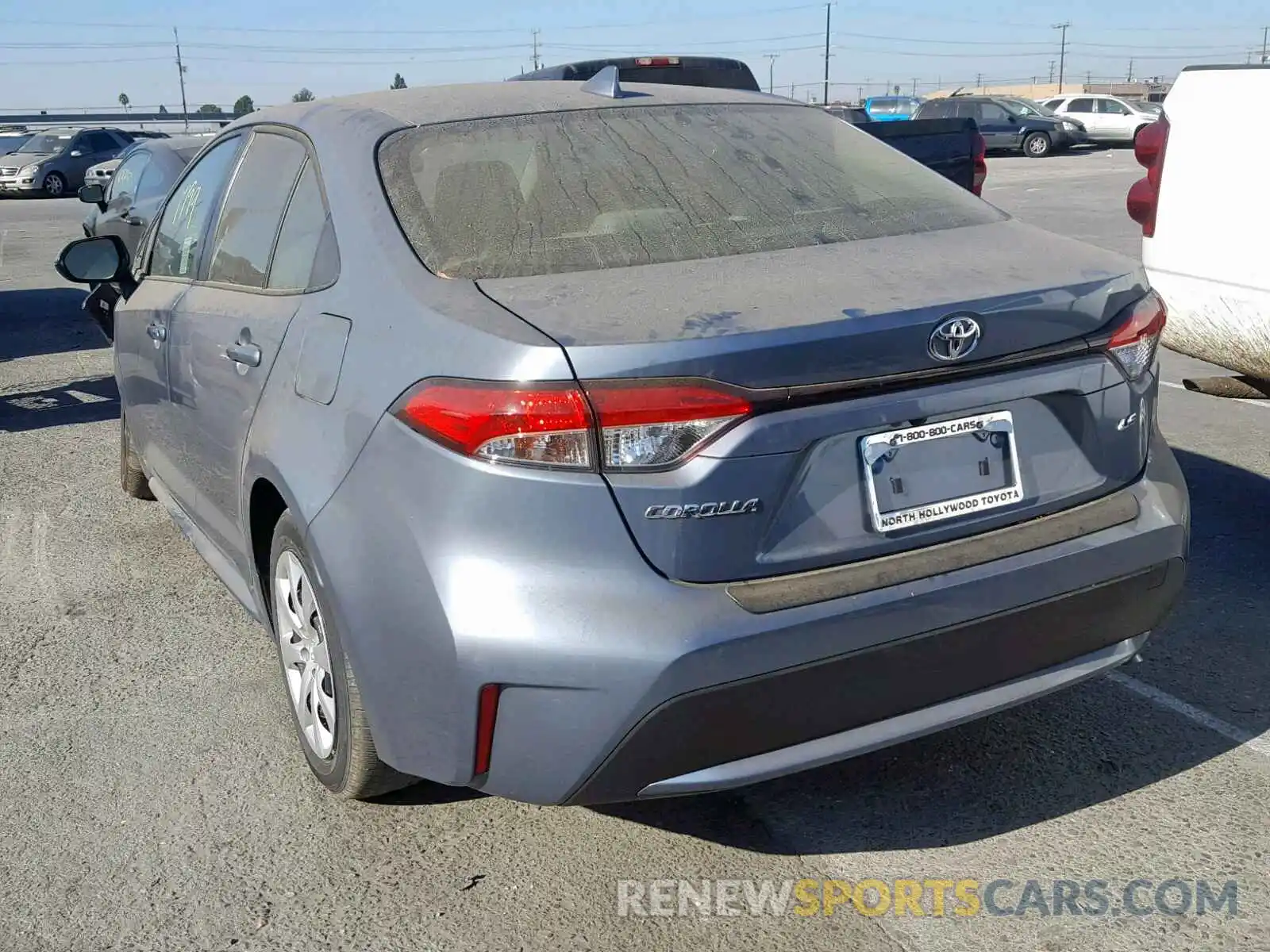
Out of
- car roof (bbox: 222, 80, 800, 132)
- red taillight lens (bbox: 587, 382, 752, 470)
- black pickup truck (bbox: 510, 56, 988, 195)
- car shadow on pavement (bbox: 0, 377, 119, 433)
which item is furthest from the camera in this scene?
→ black pickup truck (bbox: 510, 56, 988, 195)

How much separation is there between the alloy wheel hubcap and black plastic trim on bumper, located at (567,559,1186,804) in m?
0.83

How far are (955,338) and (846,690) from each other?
72 cm

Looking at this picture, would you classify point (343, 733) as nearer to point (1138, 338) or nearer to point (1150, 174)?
point (1138, 338)

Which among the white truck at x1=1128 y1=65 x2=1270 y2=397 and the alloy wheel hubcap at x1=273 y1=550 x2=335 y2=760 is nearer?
the alloy wheel hubcap at x1=273 y1=550 x2=335 y2=760

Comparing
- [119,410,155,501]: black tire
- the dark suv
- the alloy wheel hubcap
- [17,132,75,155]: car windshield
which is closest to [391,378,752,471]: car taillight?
the alloy wheel hubcap

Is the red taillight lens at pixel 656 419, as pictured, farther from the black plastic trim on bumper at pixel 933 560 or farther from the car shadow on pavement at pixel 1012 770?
the car shadow on pavement at pixel 1012 770

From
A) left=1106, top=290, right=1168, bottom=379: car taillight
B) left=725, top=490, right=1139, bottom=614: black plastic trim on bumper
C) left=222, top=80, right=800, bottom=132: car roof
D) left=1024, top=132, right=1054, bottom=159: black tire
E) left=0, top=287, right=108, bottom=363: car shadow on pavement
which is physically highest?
left=222, top=80, right=800, bottom=132: car roof

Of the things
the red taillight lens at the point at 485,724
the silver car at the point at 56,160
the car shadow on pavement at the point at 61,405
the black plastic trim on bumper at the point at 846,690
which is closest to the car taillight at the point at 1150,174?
the black plastic trim on bumper at the point at 846,690

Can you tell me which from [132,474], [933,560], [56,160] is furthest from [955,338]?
[56,160]

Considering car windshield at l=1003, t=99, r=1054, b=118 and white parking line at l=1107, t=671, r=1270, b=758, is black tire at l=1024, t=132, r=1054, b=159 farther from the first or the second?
white parking line at l=1107, t=671, r=1270, b=758

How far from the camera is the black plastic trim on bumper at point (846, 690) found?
7.82 ft

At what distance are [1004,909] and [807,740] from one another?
23.7 inches

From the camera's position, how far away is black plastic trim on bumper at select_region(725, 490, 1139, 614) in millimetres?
2404

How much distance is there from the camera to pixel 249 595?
351 centimetres
